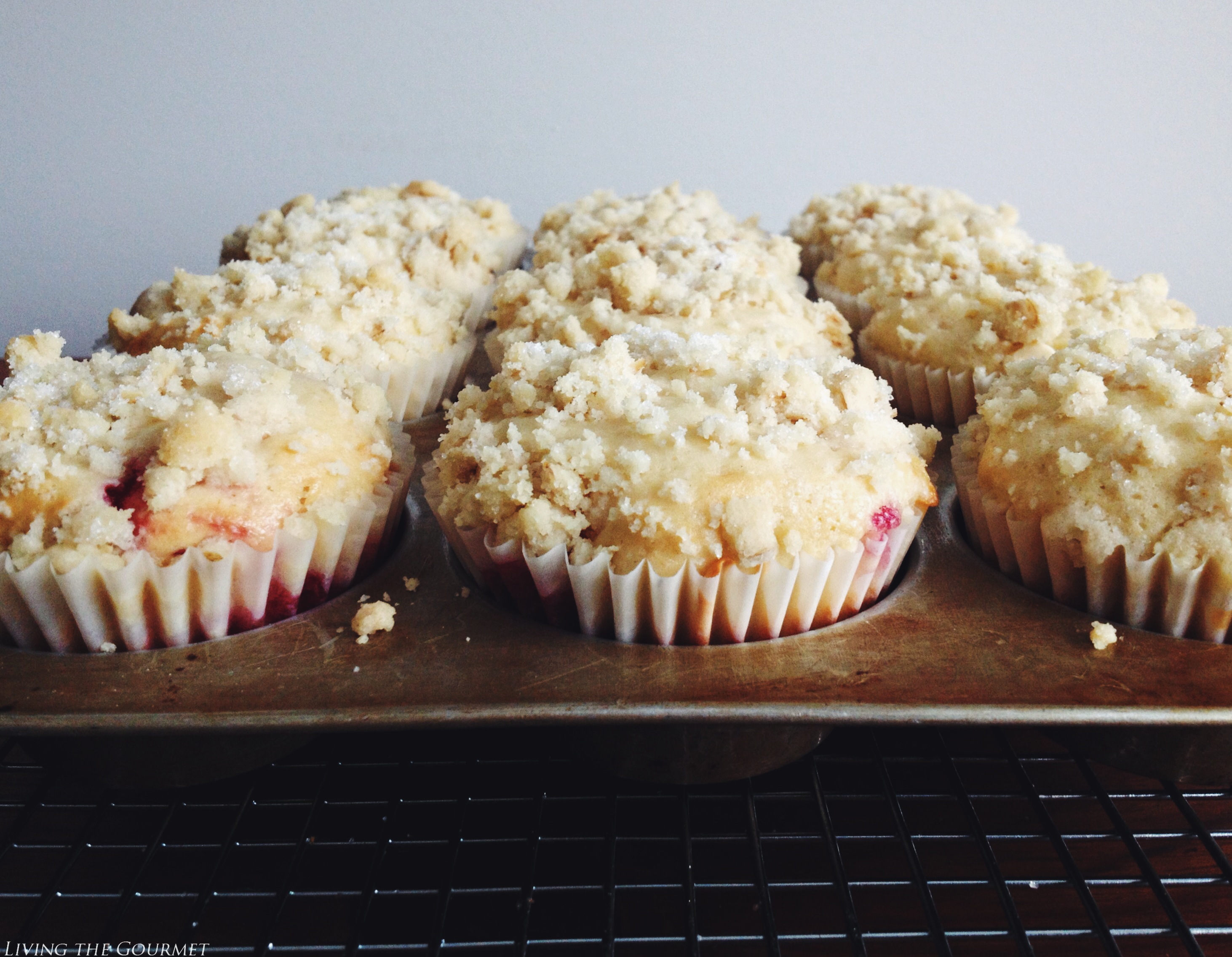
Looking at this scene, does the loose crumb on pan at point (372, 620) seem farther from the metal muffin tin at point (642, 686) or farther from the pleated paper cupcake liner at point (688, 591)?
the pleated paper cupcake liner at point (688, 591)

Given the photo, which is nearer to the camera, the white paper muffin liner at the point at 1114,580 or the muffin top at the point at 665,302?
the white paper muffin liner at the point at 1114,580

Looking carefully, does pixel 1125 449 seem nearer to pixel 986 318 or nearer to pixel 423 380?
pixel 986 318

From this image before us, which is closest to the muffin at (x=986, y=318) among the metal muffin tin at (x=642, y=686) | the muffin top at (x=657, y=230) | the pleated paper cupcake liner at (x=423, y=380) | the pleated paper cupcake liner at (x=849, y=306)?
the pleated paper cupcake liner at (x=849, y=306)

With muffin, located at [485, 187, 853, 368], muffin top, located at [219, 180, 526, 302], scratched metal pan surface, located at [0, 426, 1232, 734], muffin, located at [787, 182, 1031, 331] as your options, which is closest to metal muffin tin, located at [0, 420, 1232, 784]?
scratched metal pan surface, located at [0, 426, 1232, 734]

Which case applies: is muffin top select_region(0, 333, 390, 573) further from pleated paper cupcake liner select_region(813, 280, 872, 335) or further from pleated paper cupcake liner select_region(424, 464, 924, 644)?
pleated paper cupcake liner select_region(813, 280, 872, 335)

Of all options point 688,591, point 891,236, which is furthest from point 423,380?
point 891,236

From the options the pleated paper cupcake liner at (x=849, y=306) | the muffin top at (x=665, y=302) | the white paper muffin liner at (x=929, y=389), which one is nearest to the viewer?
the muffin top at (x=665, y=302)
